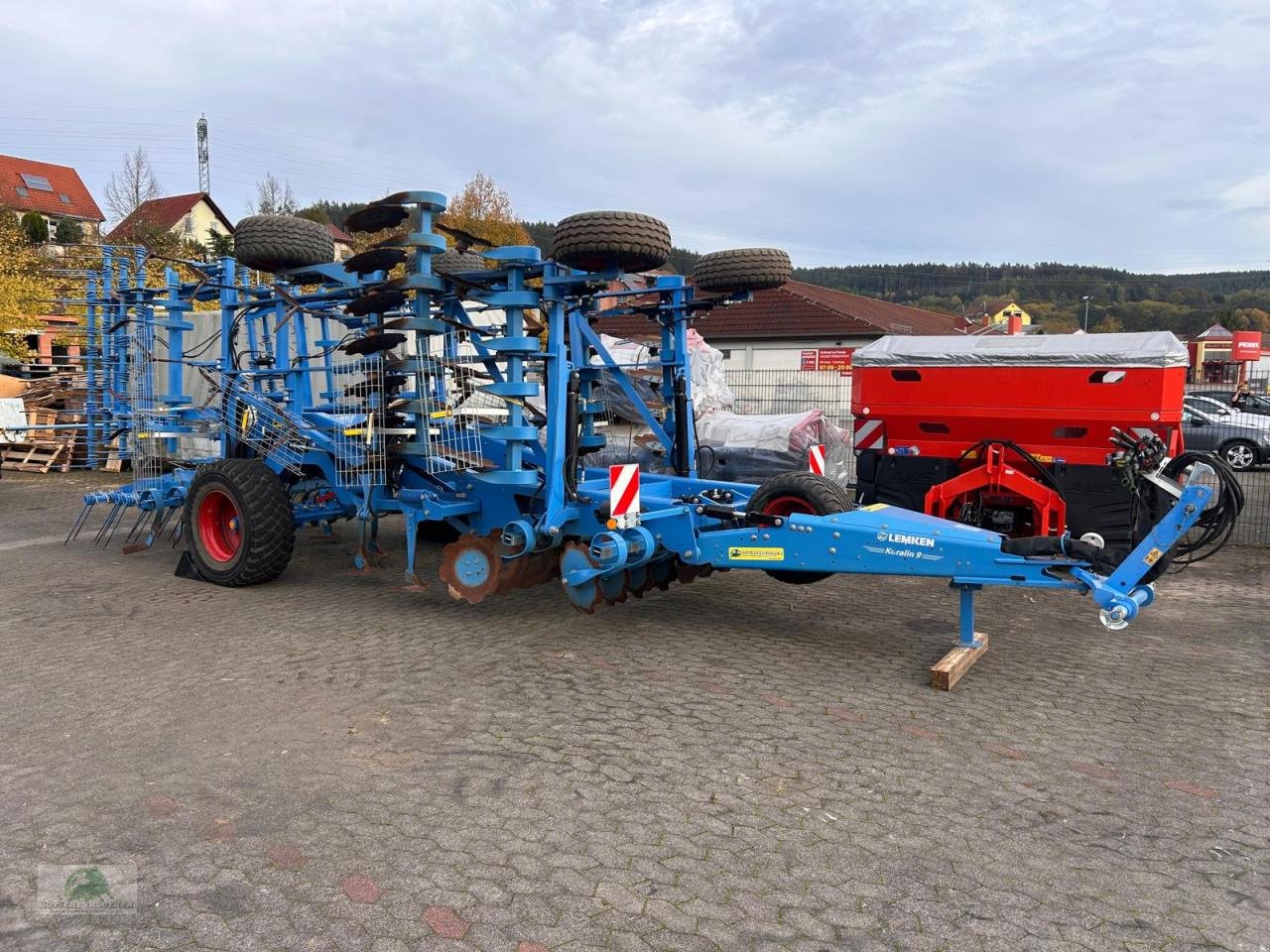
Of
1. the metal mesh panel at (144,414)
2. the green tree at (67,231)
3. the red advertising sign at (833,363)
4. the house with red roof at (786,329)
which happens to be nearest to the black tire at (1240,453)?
the red advertising sign at (833,363)

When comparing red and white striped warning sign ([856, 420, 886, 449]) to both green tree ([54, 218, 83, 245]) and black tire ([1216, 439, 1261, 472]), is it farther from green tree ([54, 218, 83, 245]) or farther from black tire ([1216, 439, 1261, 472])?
green tree ([54, 218, 83, 245])

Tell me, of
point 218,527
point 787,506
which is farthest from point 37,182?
point 787,506

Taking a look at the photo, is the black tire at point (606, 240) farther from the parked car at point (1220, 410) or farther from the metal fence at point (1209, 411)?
the parked car at point (1220, 410)

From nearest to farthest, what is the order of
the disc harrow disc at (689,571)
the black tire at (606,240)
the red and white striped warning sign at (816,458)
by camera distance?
the black tire at (606,240) → the disc harrow disc at (689,571) → the red and white striped warning sign at (816,458)

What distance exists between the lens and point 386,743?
422 cm

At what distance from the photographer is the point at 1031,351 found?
815 centimetres

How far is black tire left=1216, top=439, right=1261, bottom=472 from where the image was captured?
18.0 m

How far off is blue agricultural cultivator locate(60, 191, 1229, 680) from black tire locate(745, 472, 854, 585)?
0.05 ft

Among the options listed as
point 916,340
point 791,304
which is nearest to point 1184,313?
point 791,304

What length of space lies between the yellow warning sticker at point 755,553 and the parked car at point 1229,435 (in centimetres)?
1572

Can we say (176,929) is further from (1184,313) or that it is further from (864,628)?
(1184,313)

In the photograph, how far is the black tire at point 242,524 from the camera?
712 centimetres

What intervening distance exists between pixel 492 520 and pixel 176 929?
4.03 m

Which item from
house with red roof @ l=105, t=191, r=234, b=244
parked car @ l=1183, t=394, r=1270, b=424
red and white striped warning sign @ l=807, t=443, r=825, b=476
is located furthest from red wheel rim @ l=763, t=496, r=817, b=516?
house with red roof @ l=105, t=191, r=234, b=244
